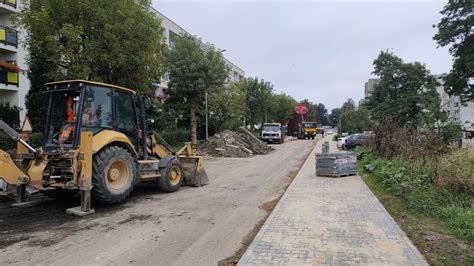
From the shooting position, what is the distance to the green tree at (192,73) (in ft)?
94.8

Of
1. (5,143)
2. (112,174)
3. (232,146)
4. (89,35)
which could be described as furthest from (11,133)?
(232,146)

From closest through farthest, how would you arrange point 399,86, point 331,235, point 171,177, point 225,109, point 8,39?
point 331,235 < point 171,177 < point 8,39 < point 225,109 < point 399,86

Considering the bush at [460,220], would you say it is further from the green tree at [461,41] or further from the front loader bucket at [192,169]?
the green tree at [461,41]

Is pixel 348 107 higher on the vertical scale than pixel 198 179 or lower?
higher

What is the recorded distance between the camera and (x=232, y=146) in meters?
26.9

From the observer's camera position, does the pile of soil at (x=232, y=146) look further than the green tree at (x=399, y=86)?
No

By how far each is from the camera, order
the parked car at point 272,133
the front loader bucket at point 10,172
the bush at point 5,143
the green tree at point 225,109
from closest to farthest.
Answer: the front loader bucket at point 10,172 < the bush at point 5,143 < the green tree at point 225,109 < the parked car at point 272,133

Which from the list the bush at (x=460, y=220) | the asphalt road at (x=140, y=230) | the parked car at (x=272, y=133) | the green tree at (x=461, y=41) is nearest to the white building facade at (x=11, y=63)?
the asphalt road at (x=140, y=230)

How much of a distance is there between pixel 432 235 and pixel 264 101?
46.3m

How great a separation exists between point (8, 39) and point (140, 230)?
82.6 feet

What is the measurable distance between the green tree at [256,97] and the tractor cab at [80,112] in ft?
134

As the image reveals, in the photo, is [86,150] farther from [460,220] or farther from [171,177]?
[460,220]

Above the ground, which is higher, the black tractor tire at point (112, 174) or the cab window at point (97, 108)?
the cab window at point (97, 108)

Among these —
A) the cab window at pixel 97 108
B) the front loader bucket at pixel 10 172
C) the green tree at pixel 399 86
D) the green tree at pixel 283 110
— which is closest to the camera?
the front loader bucket at pixel 10 172
